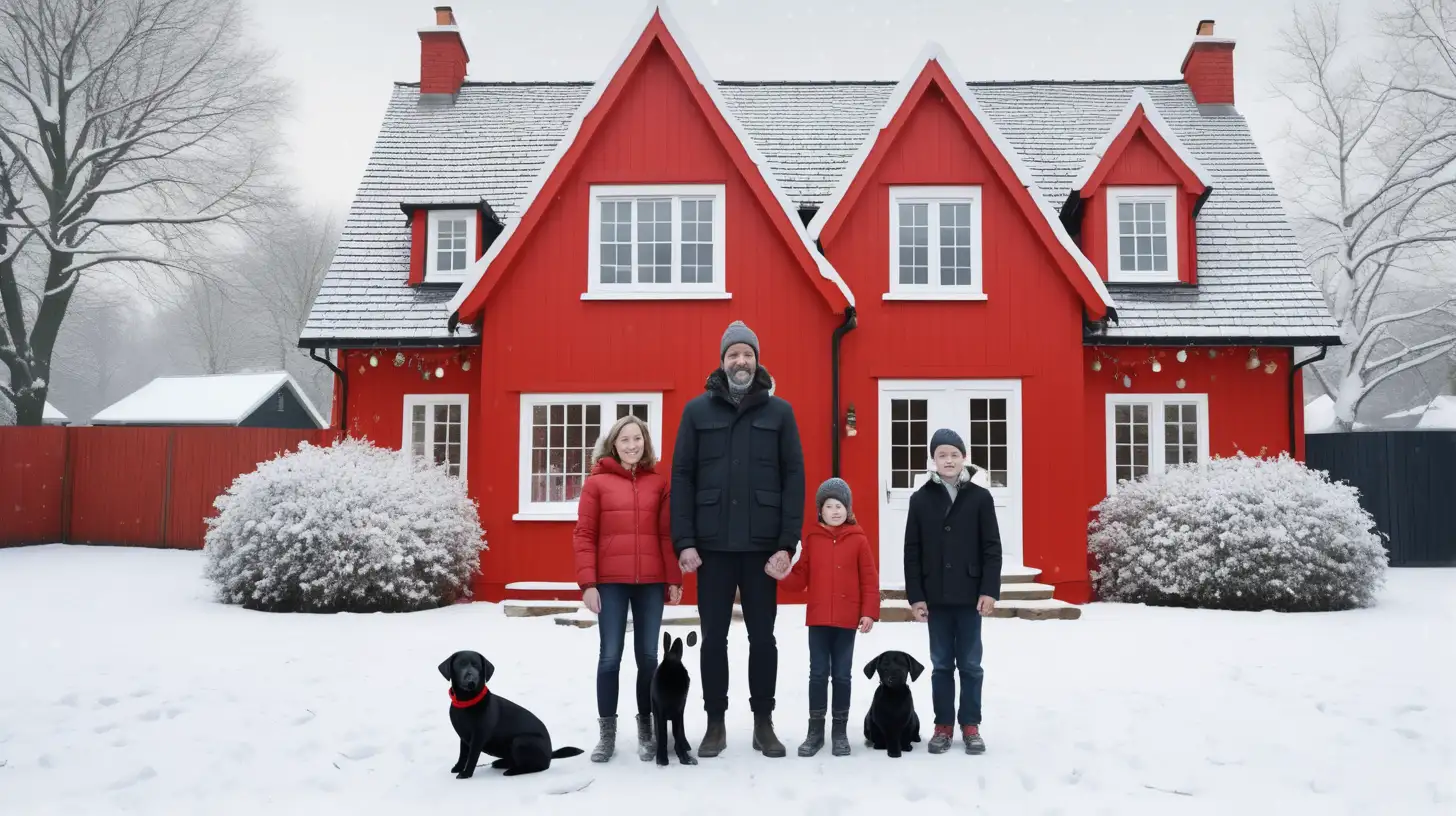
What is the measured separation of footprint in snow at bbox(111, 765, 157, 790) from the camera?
478 cm

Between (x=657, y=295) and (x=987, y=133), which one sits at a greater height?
(x=987, y=133)

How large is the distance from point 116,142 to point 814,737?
22.0 m

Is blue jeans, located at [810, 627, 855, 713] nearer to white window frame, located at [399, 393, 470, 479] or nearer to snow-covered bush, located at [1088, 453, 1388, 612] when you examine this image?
snow-covered bush, located at [1088, 453, 1388, 612]

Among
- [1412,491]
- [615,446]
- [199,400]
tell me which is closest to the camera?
[615,446]

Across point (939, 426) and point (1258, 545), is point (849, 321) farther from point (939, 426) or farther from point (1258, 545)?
point (1258, 545)

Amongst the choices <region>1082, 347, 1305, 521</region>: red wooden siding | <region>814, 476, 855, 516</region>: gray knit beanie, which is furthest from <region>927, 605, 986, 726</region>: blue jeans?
<region>1082, 347, 1305, 521</region>: red wooden siding

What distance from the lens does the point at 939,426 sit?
459 inches

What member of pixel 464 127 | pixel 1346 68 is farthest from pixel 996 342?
pixel 1346 68

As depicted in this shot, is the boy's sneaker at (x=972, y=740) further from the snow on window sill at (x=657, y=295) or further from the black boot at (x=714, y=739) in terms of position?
the snow on window sill at (x=657, y=295)

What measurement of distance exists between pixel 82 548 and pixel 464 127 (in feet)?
31.4

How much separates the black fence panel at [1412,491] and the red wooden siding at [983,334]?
5.85 meters

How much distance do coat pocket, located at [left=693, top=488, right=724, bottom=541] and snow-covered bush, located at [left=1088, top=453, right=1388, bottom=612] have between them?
744cm

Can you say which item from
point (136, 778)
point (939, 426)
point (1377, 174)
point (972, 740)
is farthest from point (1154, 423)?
point (1377, 174)

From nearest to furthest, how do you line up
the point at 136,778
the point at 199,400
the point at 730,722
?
the point at 136,778 < the point at 730,722 < the point at 199,400
